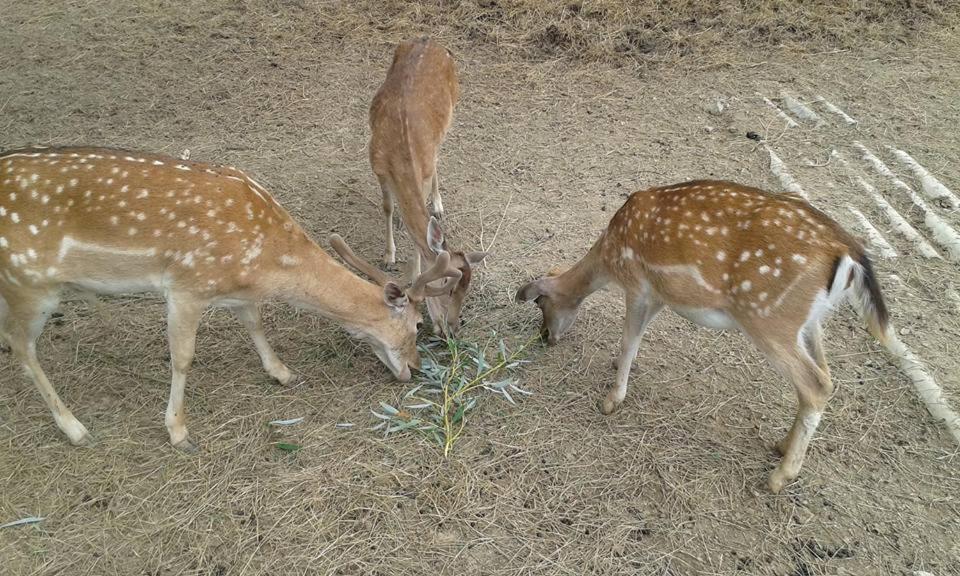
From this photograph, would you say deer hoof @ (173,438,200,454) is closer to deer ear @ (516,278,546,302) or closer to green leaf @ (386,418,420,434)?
green leaf @ (386,418,420,434)

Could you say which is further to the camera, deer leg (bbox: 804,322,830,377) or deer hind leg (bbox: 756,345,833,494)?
deer leg (bbox: 804,322,830,377)

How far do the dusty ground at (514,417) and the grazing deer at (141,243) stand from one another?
369 mm

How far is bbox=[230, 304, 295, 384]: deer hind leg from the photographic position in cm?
342

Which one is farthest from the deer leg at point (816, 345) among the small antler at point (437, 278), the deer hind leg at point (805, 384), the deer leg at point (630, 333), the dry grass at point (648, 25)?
the dry grass at point (648, 25)

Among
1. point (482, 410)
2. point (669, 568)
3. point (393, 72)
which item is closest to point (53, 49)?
Result: point (393, 72)

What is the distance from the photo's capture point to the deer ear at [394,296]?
10.8 feet

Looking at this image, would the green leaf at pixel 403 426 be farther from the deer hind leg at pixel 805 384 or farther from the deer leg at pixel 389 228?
the deer hind leg at pixel 805 384

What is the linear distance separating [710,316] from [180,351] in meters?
2.41

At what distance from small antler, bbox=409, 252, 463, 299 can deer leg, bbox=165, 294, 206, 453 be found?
1002mm

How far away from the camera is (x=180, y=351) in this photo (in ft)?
10.2

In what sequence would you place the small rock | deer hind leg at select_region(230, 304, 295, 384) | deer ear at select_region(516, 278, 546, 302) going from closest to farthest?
deer hind leg at select_region(230, 304, 295, 384) → deer ear at select_region(516, 278, 546, 302) → the small rock

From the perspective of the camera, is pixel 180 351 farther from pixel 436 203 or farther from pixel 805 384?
pixel 805 384

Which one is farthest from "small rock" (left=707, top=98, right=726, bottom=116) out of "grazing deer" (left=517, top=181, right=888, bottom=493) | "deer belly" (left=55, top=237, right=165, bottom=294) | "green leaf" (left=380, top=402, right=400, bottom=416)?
"deer belly" (left=55, top=237, right=165, bottom=294)

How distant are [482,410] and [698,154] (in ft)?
10.2
